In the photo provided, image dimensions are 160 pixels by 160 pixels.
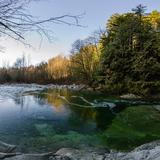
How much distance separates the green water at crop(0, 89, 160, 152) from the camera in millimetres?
10039

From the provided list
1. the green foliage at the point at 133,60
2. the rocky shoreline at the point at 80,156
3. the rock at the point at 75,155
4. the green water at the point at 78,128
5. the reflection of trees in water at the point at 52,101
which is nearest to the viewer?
the rocky shoreline at the point at 80,156

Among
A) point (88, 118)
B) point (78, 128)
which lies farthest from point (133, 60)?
point (78, 128)

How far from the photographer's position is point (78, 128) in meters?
12.8

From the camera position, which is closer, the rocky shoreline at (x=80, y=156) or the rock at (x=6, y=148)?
the rocky shoreline at (x=80, y=156)

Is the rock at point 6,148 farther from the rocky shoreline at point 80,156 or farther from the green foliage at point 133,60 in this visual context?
the green foliage at point 133,60

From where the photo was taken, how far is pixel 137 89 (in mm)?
27641

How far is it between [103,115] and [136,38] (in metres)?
16.1

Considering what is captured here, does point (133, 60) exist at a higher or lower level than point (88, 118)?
higher

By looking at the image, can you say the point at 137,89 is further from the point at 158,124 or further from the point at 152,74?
the point at 158,124

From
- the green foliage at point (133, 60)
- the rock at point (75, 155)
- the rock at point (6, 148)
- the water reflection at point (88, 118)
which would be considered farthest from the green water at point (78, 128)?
the green foliage at point (133, 60)

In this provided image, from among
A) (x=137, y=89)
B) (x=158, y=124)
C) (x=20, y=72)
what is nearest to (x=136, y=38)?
(x=137, y=89)

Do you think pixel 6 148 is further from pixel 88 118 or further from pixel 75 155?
pixel 88 118

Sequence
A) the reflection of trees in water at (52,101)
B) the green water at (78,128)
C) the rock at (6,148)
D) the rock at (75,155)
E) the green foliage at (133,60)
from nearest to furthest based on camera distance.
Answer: the rock at (75,155) < the rock at (6,148) < the green water at (78,128) < the reflection of trees in water at (52,101) < the green foliage at (133,60)

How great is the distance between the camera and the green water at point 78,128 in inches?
395
